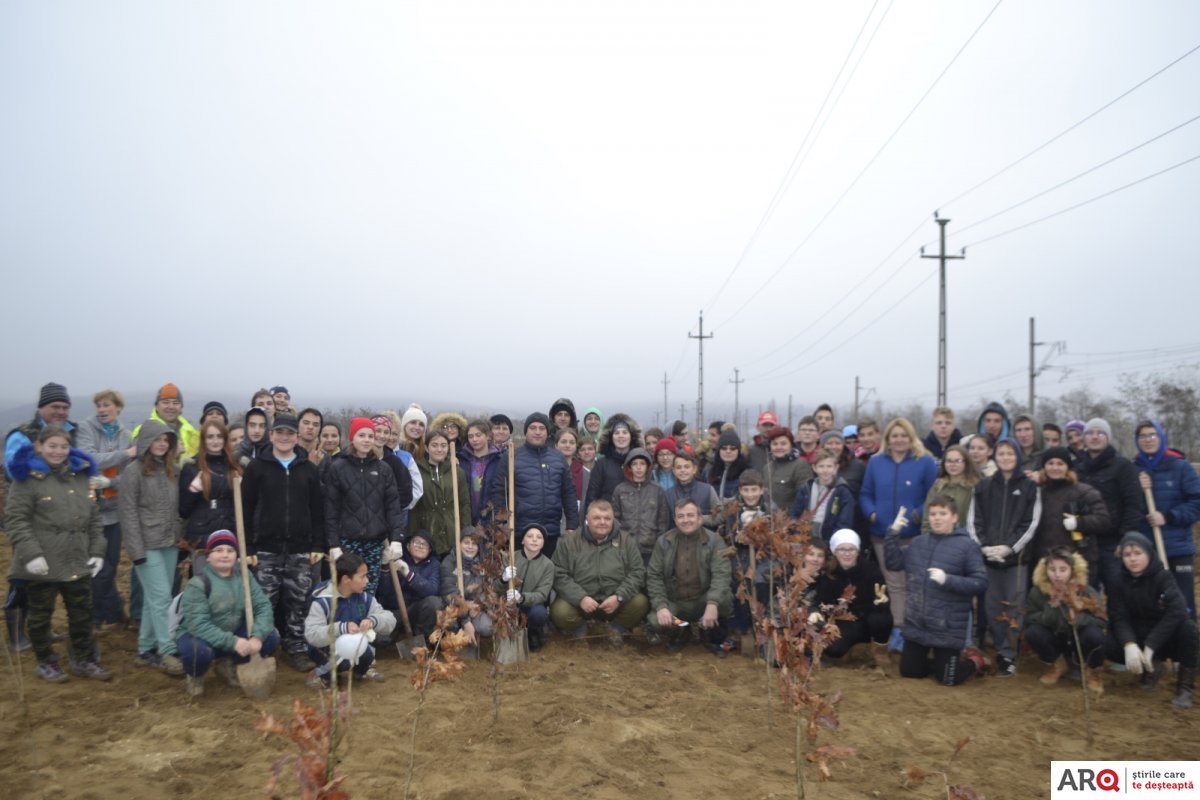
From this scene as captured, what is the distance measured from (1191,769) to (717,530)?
410cm

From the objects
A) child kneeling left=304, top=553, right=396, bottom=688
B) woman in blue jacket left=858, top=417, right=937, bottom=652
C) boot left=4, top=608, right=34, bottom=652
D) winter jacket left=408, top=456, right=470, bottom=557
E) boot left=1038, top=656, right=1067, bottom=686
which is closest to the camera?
child kneeling left=304, top=553, right=396, bottom=688

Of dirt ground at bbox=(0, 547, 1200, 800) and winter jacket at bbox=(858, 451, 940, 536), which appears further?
winter jacket at bbox=(858, 451, 940, 536)

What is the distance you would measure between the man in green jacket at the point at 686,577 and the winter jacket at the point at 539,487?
42.0 inches

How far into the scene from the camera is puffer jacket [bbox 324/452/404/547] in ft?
20.1

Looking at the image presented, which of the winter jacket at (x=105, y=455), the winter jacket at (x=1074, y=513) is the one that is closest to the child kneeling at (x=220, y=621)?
the winter jacket at (x=105, y=455)

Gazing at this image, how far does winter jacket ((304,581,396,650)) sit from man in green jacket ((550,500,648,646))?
1.62 m

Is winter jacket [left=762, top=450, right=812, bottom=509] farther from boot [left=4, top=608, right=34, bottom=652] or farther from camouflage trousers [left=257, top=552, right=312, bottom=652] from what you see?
boot [left=4, top=608, right=34, bottom=652]

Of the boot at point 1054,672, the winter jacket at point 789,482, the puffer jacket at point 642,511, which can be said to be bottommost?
the boot at point 1054,672

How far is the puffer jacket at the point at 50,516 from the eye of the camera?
17.1 feet

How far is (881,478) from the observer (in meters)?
6.88

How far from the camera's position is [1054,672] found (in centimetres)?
591

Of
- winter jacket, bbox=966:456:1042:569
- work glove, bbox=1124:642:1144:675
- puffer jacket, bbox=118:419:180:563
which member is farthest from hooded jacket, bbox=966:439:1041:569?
puffer jacket, bbox=118:419:180:563

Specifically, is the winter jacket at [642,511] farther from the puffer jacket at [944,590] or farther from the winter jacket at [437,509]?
the puffer jacket at [944,590]

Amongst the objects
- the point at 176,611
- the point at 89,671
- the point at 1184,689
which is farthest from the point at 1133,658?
the point at 89,671
